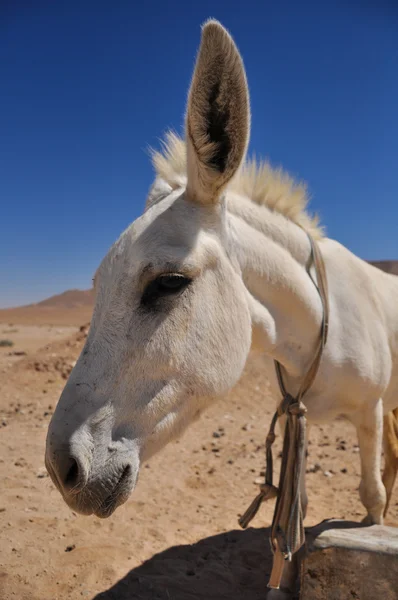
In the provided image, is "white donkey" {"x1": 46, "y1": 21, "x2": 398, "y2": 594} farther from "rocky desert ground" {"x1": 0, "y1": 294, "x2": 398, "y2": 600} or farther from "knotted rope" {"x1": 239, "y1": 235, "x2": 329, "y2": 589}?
"rocky desert ground" {"x1": 0, "y1": 294, "x2": 398, "y2": 600}

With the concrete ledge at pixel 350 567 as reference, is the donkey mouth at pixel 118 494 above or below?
above

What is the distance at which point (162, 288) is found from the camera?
1683mm

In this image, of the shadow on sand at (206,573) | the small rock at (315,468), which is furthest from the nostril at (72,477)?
the small rock at (315,468)

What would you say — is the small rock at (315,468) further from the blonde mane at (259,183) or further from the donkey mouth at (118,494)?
the donkey mouth at (118,494)

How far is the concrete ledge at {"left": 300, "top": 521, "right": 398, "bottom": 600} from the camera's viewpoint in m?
1.97

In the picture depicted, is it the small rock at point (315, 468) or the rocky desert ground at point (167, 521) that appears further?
the small rock at point (315, 468)

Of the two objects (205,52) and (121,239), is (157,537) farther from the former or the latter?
(205,52)

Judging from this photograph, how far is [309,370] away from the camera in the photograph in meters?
2.31

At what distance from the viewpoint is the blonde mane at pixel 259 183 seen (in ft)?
6.98

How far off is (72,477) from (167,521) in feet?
9.53

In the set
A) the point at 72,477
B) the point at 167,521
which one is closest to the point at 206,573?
the point at 167,521

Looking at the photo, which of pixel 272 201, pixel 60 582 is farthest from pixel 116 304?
pixel 60 582

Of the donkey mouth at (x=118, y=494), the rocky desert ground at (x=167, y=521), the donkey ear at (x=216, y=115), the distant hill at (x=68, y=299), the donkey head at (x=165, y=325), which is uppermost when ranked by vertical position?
the distant hill at (x=68, y=299)

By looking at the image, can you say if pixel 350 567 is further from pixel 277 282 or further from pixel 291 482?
pixel 277 282
